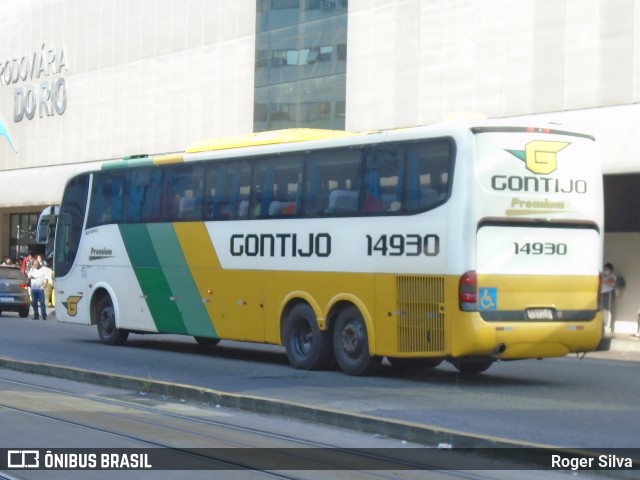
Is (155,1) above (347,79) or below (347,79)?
above

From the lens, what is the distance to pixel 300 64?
37.6 m

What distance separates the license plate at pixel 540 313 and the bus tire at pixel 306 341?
327 cm

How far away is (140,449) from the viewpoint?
9.95 meters

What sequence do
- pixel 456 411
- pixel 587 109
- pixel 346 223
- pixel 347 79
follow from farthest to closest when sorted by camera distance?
pixel 347 79 < pixel 587 109 < pixel 346 223 < pixel 456 411

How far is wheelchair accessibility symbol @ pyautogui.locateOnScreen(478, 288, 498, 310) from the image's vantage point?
14.5 metres

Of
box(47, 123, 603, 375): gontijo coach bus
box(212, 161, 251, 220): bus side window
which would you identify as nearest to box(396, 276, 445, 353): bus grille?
box(47, 123, 603, 375): gontijo coach bus

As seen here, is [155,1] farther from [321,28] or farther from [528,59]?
[528,59]

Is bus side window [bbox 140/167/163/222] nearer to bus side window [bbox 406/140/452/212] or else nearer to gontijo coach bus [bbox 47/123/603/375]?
gontijo coach bus [bbox 47/123/603/375]

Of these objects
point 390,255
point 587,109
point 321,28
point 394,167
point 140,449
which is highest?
point 321,28

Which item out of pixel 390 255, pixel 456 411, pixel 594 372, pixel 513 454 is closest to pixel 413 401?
pixel 456 411

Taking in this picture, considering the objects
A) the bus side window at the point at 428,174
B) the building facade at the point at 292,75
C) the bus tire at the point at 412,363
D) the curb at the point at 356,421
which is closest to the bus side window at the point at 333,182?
the bus side window at the point at 428,174

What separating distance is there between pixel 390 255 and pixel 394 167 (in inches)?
46.3

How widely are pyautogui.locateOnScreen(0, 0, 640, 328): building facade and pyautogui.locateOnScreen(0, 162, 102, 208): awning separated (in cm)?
9

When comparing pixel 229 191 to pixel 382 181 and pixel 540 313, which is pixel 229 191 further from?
pixel 540 313
